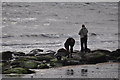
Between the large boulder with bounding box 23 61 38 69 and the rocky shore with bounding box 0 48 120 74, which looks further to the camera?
the large boulder with bounding box 23 61 38 69

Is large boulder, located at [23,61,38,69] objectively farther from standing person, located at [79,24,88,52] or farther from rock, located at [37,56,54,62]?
standing person, located at [79,24,88,52]

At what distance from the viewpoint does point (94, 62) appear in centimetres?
2862

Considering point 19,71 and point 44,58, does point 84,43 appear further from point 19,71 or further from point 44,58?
point 19,71

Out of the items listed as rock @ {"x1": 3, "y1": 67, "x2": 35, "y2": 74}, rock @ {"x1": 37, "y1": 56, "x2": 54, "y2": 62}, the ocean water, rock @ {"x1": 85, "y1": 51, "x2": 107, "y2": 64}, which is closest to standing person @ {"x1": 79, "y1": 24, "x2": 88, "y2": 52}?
rock @ {"x1": 85, "y1": 51, "x2": 107, "y2": 64}

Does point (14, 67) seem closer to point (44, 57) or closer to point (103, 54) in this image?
point (44, 57)

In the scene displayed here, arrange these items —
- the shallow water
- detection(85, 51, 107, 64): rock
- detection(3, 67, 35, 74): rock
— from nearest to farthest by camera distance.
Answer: the shallow water
detection(3, 67, 35, 74): rock
detection(85, 51, 107, 64): rock

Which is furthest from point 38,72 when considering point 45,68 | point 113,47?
point 113,47

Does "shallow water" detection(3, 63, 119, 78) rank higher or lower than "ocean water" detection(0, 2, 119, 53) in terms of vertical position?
lower

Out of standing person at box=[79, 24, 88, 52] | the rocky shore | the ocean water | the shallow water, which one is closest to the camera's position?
the shallow water

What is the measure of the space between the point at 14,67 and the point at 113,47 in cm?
1639

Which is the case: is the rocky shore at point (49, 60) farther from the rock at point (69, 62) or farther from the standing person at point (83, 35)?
the standing person at point (83, 35)

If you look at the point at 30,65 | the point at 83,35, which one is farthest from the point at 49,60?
the point at 83,35

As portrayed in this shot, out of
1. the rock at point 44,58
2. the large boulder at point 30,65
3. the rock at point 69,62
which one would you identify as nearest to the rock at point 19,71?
the large boulder at point 30,65

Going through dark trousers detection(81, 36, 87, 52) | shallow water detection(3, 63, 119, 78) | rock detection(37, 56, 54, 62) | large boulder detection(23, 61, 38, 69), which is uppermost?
dark trousers detection(81, 36, 87, 52)
